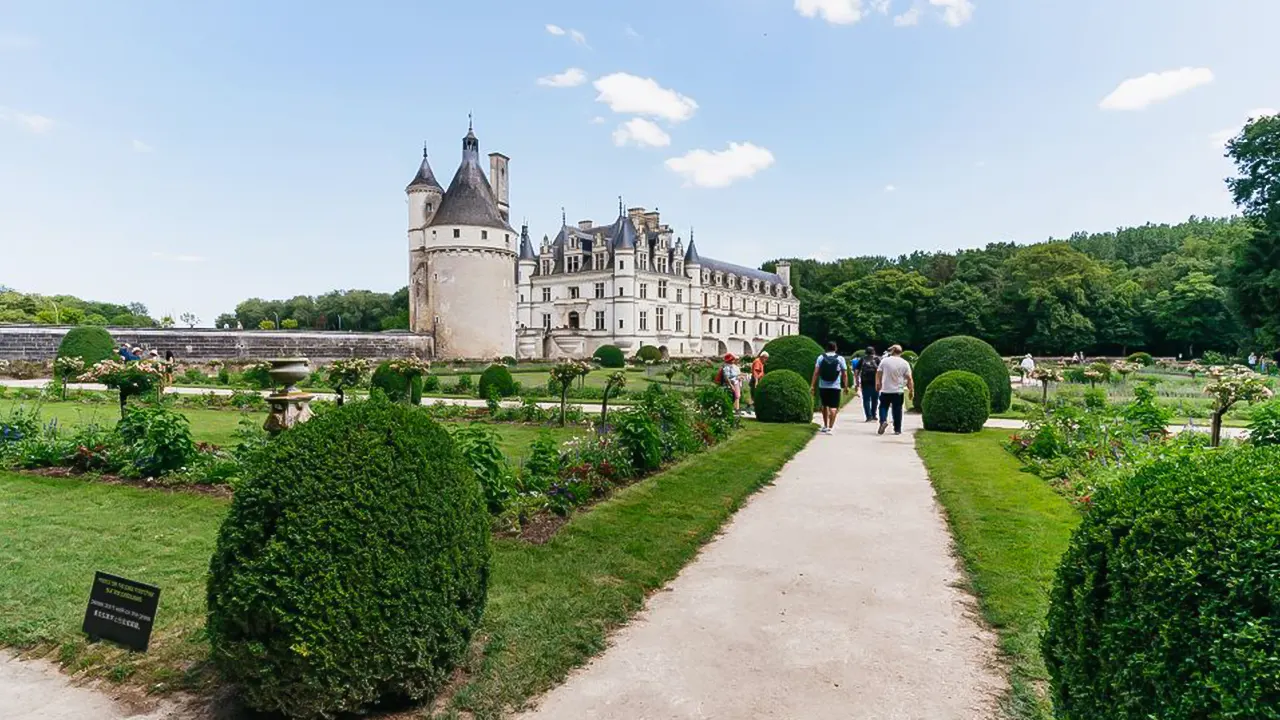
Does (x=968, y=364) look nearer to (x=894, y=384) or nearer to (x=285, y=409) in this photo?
(x=894, y=384)

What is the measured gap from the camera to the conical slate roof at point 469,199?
121 feet

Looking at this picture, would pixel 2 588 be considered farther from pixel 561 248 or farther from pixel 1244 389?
pixel 561 248

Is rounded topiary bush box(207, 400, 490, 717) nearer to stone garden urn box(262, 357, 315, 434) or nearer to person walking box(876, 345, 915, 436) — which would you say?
stone garden urn box(262, 357, 315, 434)

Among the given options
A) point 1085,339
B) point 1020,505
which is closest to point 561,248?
point 1085,339

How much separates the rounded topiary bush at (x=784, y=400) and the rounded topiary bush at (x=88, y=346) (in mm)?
21256

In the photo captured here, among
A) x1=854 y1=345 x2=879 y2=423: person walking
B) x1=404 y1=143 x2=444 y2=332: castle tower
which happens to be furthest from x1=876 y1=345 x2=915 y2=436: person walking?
x1=404 y1=143 x2=444 y2=332: castle tower

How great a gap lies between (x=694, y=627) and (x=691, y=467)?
15.0 ft

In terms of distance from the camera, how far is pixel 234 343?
105 feet

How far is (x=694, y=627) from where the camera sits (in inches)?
154

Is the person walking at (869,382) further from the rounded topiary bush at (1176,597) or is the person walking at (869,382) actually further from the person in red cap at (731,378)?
the rounded topiary bush at (1176,597)

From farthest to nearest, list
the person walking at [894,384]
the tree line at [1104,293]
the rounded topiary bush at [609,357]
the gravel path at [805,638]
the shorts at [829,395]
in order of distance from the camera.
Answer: the rounded topiary bush at [609,357] < the tree line at [1104,293] < the shorts at [829,395] < the person walking at [894,384] < the gravel path at [805,638]

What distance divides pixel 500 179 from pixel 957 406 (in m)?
39.2

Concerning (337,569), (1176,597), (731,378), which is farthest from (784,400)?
(1176,597)

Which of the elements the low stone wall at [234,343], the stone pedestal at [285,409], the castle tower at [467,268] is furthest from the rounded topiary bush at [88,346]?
the stone pedestal at [285,409]
